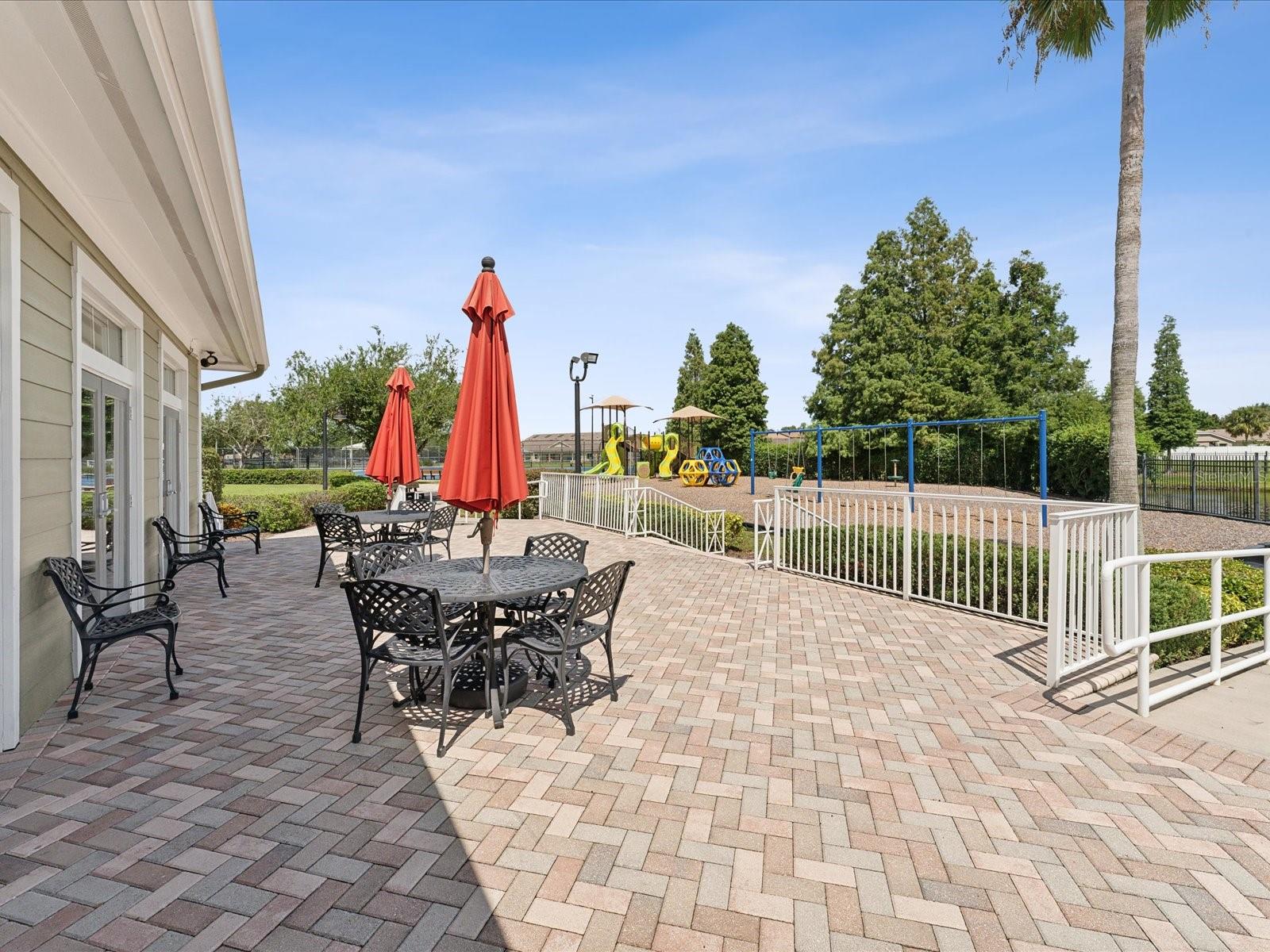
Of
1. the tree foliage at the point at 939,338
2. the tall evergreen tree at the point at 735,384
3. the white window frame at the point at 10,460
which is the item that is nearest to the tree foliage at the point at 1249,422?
→ the tree foliage at the point at 939,338

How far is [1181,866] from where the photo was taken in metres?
2.17

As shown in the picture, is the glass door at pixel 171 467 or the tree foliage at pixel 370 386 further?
the tree foliage at pixel 370 386

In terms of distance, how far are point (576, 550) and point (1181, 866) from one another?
3588mm

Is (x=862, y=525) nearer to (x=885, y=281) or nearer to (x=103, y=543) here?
(x=103, y=543)

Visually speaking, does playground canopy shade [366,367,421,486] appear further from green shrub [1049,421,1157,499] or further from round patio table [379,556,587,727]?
green shrub [1049,421,1157,499]

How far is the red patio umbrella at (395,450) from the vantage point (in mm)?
7836

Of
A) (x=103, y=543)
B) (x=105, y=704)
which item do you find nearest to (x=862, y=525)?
(x=105, y=704)

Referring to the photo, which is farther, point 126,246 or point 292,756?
point 126,246

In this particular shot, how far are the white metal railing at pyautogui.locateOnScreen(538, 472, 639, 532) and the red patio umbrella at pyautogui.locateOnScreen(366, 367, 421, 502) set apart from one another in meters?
4.99

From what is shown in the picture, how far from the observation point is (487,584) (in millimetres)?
3590

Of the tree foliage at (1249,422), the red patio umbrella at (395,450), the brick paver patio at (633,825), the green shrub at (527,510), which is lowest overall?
the brick paver patio at (633,825)

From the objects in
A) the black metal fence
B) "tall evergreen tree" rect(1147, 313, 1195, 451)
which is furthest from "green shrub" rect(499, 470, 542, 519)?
"tall evergreen tree" rect(1147, 313, 1195, 451)

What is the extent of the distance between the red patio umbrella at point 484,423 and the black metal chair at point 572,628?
620mm

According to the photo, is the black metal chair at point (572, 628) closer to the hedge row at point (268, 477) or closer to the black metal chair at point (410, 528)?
the black metal chair at point (410, 528)
